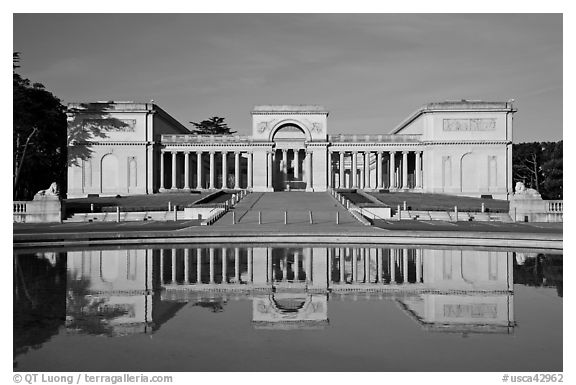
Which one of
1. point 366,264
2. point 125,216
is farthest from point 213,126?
point 366,264

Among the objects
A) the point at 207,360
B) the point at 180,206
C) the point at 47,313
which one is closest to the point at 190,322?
the point at 207,360

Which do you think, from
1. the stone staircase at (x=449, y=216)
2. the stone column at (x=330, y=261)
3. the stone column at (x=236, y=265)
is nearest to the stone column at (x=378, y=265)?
the stone column at (x=330, y=261)

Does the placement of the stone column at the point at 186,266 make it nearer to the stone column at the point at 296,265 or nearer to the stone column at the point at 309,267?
the stone column at the point at 296,265

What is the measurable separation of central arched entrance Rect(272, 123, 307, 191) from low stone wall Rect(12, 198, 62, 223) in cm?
5366

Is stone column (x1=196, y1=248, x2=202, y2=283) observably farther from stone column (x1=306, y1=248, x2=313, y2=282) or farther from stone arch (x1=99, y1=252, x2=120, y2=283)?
stone column (x1=306, y1=248, x2=313, y2=282)

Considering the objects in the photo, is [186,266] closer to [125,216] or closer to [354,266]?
[354,266]

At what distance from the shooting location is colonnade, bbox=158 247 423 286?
17.7 meters

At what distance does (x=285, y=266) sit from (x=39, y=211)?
100 ft

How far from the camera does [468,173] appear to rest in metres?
83.6

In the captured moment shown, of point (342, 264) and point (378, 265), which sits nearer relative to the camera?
point (378, 265)

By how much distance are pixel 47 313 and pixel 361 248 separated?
53.2 ft

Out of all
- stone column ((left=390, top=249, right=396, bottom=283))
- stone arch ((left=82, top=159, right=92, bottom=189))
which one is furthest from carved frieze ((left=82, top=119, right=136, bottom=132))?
stone column ((left=390, top=249, right=396, bottom=283))

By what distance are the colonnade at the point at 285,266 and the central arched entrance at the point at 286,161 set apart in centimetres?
7106

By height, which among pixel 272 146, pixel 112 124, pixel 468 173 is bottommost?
pixel 468 173
